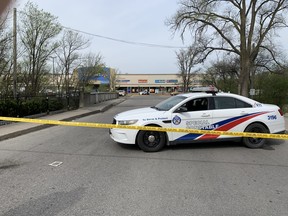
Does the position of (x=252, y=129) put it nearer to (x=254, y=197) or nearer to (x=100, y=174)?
(x=254, y=197)

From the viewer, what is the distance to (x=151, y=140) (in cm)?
703

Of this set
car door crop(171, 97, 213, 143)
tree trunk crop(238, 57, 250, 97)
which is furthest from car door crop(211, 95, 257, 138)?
tree trunk crop(238, 57, 250, 97)

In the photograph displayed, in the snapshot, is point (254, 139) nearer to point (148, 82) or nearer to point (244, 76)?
point (244, 76)

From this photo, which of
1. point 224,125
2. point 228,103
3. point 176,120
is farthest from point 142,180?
point 228,103

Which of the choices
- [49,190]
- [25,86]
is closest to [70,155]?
[49,190]

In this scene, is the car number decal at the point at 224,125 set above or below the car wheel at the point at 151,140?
above

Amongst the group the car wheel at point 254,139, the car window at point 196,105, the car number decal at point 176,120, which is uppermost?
the car window at point 196,105

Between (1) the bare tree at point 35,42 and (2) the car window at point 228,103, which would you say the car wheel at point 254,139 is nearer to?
(2) the car window at point 228,103

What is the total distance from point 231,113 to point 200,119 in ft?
3.04

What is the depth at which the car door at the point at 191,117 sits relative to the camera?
23.3 feet

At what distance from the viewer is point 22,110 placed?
13.5 m

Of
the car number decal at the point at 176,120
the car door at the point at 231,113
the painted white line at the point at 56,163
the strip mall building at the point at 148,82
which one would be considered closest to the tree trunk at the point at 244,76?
the car door at the point at 231,113

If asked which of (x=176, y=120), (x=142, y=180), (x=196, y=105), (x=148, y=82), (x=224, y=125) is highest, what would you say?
(x=148, y=82)

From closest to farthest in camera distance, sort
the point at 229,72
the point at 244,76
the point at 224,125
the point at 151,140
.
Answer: the point at 151,140
the point at 224,125
the point at 244,76
the point at 229,72
